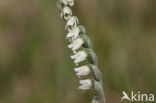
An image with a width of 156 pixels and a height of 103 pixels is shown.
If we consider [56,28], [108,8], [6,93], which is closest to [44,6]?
[56,28]

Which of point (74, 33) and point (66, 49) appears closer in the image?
point (74, 33)

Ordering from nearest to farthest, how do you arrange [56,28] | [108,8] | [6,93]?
[6,93] < [56,28] < [108,8]

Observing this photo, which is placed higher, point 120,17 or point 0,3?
point 0,3

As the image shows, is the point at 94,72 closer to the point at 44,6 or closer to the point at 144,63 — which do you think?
the point at 144,63

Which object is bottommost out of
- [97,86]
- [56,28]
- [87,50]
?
[97,86]
